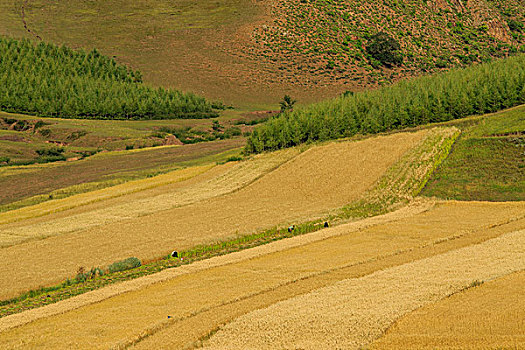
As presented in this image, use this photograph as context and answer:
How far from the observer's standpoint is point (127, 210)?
175ft

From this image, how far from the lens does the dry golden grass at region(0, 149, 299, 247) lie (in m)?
48.9

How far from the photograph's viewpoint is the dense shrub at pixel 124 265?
115 feet

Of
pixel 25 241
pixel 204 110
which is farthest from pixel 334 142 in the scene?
pixel 204 110

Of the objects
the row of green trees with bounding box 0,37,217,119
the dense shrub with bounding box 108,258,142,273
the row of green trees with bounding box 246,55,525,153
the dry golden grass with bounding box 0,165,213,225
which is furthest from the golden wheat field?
the row of green trees with bounding box 0,37,217,119

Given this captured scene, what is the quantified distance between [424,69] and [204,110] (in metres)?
82.5

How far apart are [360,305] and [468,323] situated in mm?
4500

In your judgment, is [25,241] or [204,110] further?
[204,110]

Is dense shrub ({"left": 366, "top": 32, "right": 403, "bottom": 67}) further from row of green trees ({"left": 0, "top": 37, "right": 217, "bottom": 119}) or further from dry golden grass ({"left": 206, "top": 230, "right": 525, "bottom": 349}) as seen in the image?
dry golden grass ({"left": 206, "top": 230, "right": 525, "bottom": 349})

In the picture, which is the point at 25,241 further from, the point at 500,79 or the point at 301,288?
the point at 500,79

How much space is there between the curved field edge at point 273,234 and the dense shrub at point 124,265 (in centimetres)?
58

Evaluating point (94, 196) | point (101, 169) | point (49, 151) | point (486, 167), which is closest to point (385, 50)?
point (49, 151)

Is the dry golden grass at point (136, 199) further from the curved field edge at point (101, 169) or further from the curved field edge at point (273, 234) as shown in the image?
the curved field edge at point (273, 234)

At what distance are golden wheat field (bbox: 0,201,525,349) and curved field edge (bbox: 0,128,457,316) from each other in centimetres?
213

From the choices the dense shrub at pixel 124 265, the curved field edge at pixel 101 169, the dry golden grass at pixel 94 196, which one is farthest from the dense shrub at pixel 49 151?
the dense shrub at pixel 124 265
